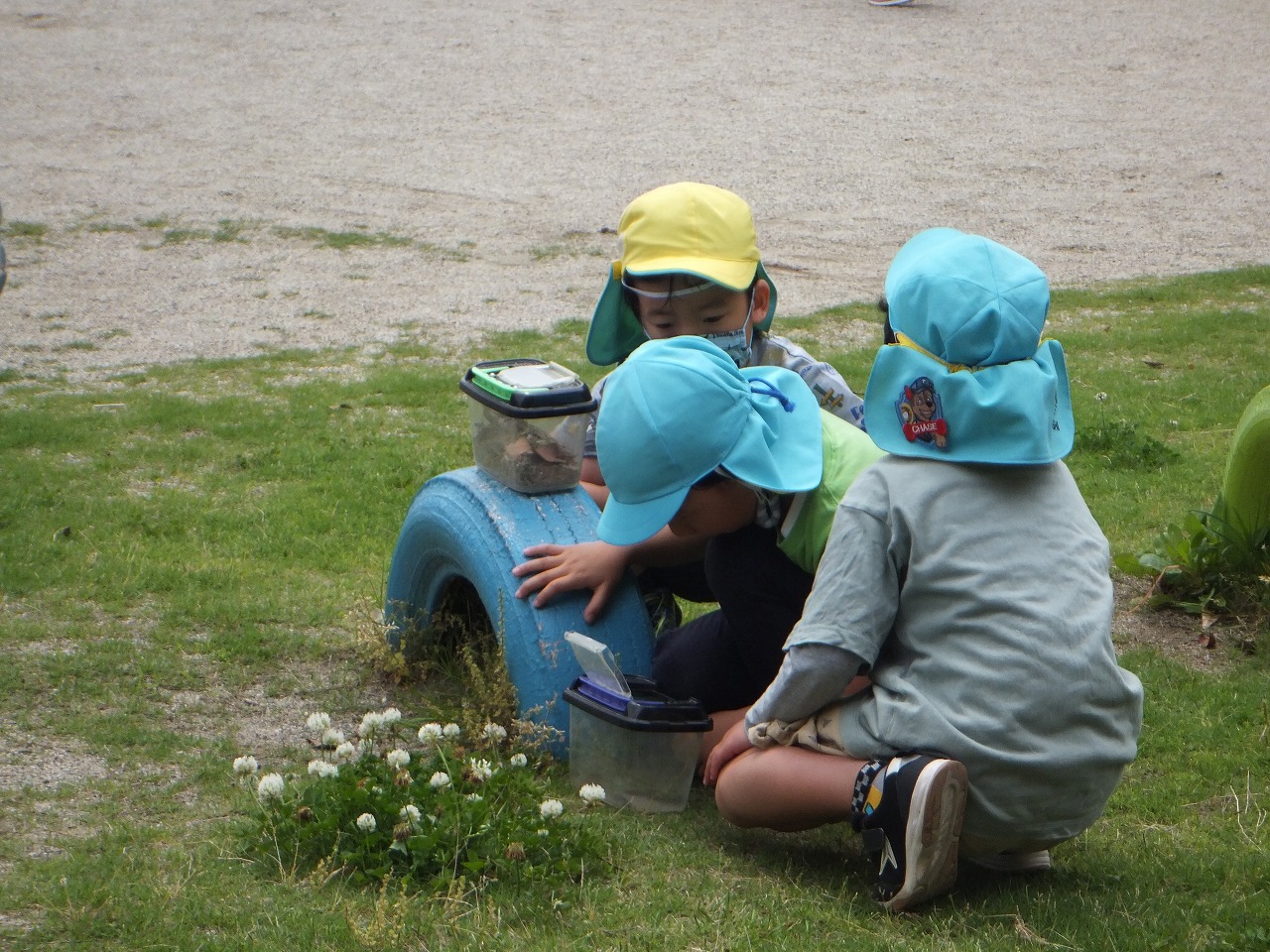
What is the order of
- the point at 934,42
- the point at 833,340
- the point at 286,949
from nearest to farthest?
the point at 286,949 < the point at 833,340 < the point at 934,42

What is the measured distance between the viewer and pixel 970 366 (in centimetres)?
270

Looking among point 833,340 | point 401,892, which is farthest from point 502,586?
point 833,340

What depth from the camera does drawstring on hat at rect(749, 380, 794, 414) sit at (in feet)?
10.00

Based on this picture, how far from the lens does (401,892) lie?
270 centimetres

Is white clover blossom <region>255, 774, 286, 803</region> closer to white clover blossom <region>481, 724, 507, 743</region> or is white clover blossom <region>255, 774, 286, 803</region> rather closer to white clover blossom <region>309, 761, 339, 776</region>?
white clover blossom <region>309, 761, 339, 776</region>

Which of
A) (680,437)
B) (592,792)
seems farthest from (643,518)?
(592,792)

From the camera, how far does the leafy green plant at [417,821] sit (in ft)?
9.13

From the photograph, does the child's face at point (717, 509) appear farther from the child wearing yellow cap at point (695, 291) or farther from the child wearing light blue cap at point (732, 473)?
the child wearing yellow cap at point (695, 291)

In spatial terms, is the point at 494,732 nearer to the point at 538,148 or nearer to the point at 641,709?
the point at 641,709

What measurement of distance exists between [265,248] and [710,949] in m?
9.65

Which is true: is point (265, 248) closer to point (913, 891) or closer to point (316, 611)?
point (316, 611)

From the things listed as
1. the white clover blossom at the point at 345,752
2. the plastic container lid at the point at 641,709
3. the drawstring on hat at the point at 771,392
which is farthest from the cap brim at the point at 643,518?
the white clover blossom at the point at 345,752

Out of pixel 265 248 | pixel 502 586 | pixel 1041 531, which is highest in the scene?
pixel 1041 531

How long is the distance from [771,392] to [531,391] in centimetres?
71
